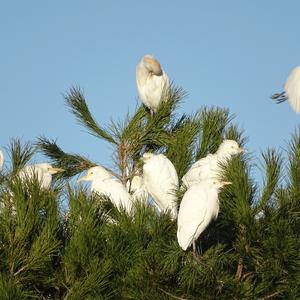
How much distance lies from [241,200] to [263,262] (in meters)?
0.39

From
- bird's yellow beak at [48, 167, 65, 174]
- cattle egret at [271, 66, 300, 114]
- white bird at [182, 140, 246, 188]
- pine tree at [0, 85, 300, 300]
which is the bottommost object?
pine tree at [0, 85, 300, 300]

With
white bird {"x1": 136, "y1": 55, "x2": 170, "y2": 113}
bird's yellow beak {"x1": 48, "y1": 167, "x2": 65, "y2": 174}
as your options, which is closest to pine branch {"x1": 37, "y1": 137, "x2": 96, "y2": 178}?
bird's yellow beak {"x1": 48, "y1": 167, "x2": 65, "y2": 174}

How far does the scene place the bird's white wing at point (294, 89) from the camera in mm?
7484

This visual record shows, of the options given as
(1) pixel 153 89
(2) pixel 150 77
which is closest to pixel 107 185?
(1) pixel 153 89

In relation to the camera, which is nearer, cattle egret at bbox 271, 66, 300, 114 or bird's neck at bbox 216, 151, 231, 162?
bird's neck at bbox 216, 151, 231, 162

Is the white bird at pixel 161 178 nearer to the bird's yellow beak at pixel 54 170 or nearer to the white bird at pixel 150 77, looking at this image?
the bird's yellow beak at pixel 54 170

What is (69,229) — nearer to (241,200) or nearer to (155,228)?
(155,228)

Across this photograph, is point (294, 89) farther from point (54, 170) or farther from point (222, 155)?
point (54, 170)

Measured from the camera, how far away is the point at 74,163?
305 inches

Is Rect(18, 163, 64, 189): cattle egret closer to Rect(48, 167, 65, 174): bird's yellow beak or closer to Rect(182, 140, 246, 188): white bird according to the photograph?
Rect(48, 167, 65, 174): bird's yellow beak

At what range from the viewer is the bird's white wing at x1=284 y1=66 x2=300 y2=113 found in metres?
7.48

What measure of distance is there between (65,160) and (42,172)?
1.04 metres

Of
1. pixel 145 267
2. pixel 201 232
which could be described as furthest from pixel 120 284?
pixel 201 232

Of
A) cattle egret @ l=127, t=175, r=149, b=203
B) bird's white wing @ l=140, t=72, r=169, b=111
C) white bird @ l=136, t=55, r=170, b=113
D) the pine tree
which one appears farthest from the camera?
white bird @ l=136, t=55, r=170, b=113
